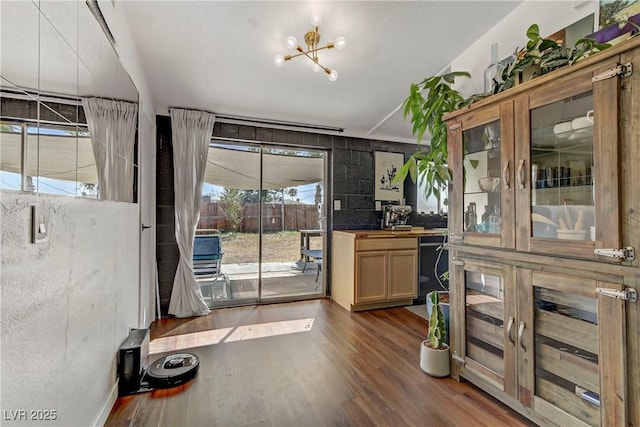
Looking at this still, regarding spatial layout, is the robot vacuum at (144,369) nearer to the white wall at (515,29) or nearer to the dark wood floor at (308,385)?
the dark wood floor at (308,385)

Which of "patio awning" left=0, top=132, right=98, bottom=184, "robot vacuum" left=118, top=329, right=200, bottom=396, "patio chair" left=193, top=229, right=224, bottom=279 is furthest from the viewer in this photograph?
"patio chair" left=193, top=229, right=224, bottom=279

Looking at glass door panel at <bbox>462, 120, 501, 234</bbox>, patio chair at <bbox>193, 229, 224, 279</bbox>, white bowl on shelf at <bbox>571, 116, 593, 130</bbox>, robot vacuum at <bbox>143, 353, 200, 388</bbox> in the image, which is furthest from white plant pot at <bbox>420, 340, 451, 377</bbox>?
patio chair at <bbox>193, 229, 224, 279</bbox>

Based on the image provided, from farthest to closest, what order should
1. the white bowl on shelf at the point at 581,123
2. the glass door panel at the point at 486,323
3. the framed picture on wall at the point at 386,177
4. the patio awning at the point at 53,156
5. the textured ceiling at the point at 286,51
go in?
the framed picture on wall at the point at 386,177
the textured ceiling at the point at 286,51
the glass door panel at the point at 486,323
the white bowl on shelf at the point at 581,123
the patio awning at the point at 53,156

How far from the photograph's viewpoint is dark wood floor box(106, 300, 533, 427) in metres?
1.58

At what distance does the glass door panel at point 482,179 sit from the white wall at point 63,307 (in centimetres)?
209

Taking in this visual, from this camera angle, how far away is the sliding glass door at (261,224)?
346cm

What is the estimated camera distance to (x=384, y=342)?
2.52 m

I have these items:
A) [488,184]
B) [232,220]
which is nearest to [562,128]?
[488,184]

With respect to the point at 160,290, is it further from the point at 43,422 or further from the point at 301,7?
the point at 301,7

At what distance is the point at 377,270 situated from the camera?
333 cm

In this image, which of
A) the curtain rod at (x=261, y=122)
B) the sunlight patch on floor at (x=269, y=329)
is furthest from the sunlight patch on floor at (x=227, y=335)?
the curtain rod at (x=261, y=122)

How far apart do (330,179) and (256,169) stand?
994 mm

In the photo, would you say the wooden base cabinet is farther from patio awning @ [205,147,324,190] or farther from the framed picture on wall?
patio awning @ [205,147,324,190]

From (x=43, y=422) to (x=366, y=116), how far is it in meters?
3.53
